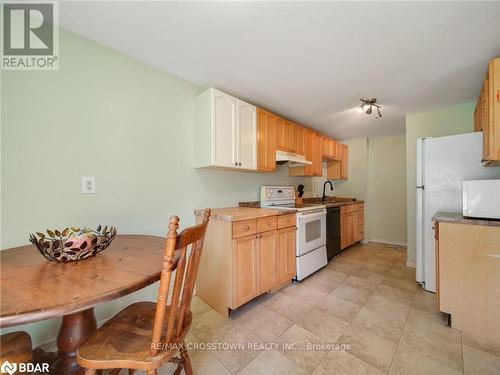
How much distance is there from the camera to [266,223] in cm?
213

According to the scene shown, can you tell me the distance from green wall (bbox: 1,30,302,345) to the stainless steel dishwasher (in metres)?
1.98

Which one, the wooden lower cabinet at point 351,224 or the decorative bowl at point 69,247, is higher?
the decorative bowl at point 69,247

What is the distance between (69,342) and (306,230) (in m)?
2.30

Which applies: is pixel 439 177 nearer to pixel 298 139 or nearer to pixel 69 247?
pixel 298 139

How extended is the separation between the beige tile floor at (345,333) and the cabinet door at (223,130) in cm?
149

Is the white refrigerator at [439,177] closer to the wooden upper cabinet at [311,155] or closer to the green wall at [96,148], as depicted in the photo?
the wooden upper cabinet at [311,155]

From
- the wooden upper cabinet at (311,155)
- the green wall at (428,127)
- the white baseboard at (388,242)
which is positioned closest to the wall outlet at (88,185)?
the wooden upper cabinet at (311,155)

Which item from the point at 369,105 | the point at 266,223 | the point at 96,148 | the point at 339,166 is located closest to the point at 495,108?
the point at 369,105

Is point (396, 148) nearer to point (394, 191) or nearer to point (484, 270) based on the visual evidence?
point (394, 191)

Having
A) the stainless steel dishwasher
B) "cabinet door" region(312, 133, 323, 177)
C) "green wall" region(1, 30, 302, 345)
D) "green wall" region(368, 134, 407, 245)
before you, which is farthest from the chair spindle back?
"green wall" region(368, 134, 407, 245)

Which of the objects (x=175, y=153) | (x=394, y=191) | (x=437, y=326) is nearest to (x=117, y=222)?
(x=175, y=153)

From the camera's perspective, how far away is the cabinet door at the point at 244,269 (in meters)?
1.84

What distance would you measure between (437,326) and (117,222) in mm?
2799

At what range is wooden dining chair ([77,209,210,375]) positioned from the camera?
31.1 inches
